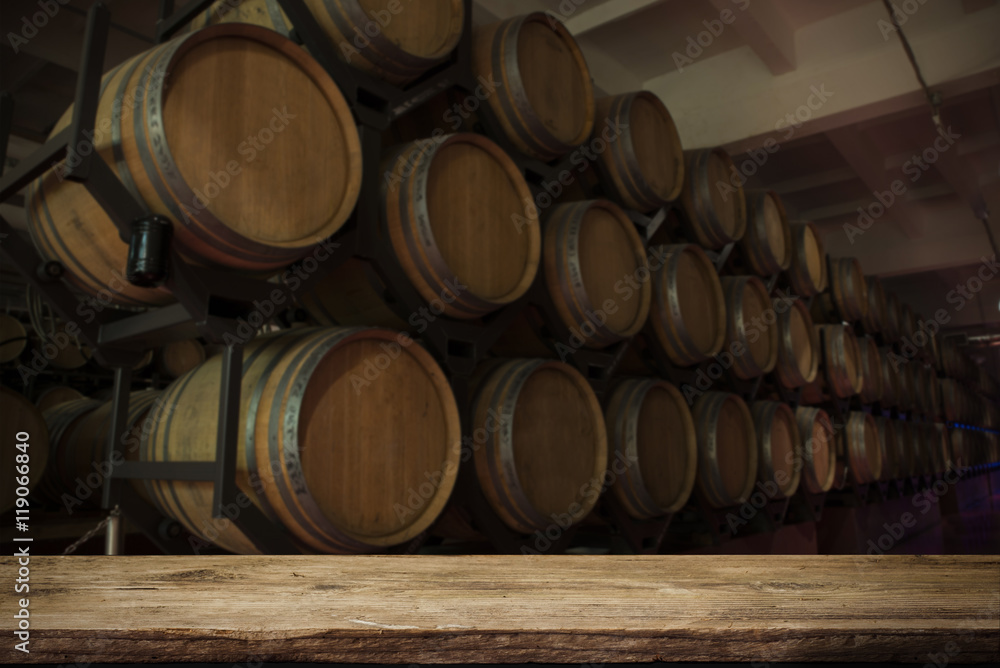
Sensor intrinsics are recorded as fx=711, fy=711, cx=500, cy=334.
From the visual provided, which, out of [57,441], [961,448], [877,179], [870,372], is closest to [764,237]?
[870,372]

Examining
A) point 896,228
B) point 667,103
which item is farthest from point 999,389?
point 667,103

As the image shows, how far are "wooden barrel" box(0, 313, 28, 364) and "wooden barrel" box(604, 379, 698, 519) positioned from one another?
485cm

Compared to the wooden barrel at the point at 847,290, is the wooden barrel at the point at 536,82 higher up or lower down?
higher up

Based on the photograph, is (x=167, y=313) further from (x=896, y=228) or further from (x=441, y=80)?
(x=896, y=228)

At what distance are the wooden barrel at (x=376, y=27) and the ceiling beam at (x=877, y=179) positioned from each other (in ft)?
18.6

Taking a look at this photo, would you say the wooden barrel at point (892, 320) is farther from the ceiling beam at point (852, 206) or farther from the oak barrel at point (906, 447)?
the ceiling beam at point (852, 206)

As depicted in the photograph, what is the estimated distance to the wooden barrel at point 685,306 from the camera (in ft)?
13.6

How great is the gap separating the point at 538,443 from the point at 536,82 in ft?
5.66

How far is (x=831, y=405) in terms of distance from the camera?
7125mm

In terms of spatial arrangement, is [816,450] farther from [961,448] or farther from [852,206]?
[961,448]

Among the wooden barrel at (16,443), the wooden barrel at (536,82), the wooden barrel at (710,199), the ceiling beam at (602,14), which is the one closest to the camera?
the wooden barrel at (536,82)

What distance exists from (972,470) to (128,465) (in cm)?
1666

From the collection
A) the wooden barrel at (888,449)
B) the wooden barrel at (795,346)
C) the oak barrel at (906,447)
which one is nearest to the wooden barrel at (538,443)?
the wooden barrel at (795,346)

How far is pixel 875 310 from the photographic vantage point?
328 inches
